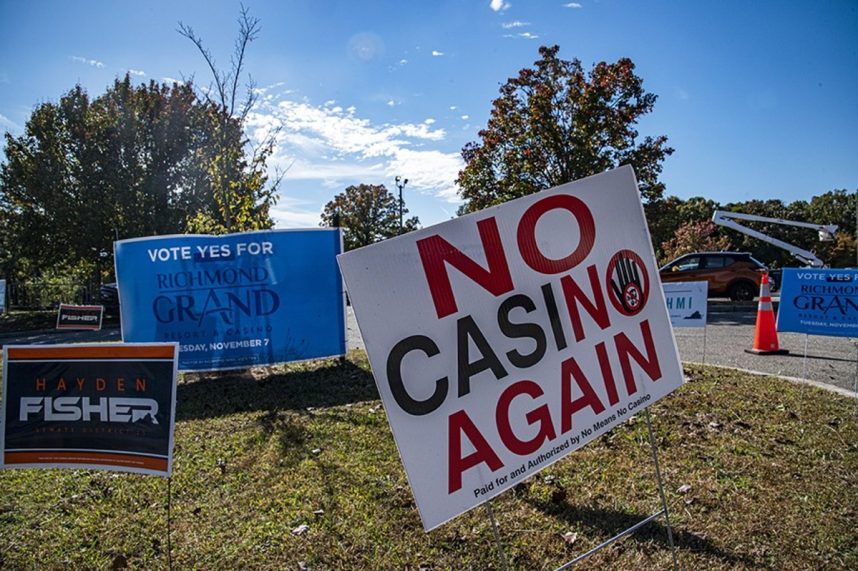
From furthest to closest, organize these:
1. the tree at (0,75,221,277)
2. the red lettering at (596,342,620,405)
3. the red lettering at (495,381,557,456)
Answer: the tree at (0,75,221,277)
the red lettering at (596,342,620,405)
the red lettering at (495,381,557,456)

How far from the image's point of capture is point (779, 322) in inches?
276

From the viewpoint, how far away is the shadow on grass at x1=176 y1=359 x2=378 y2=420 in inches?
238

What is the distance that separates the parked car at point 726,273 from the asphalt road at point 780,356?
15.3ft

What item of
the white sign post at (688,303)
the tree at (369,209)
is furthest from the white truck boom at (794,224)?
the tree at (369,209)

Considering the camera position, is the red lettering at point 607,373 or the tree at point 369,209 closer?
the red lettering at point 607,373

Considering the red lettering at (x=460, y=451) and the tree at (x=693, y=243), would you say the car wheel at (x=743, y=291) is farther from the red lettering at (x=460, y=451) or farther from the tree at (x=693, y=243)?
the red lettering at (x=460, y=451)

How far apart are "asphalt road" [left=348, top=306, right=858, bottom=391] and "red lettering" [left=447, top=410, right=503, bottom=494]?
5.90m

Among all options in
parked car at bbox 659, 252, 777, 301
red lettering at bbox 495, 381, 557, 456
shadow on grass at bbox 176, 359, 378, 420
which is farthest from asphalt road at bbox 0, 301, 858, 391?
red lettering at bbox 495, 381, 557, 456

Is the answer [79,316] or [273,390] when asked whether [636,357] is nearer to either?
[273,390]

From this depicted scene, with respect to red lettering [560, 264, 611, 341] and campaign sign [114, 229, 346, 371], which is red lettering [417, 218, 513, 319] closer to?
red lettering [560, 264, 611, 341]

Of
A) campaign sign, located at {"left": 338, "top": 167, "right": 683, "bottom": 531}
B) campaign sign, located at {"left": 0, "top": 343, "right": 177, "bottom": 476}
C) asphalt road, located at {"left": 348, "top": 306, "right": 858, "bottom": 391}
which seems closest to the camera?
campaign sign, located at {"left": 338, "top": 167, "right": 683, "bottom": 531}

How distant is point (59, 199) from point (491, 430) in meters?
27.7

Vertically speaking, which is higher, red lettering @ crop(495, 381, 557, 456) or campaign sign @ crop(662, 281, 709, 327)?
campaign sign @ crop(662, 281, 709, 327)

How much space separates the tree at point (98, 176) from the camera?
77.2 ft
